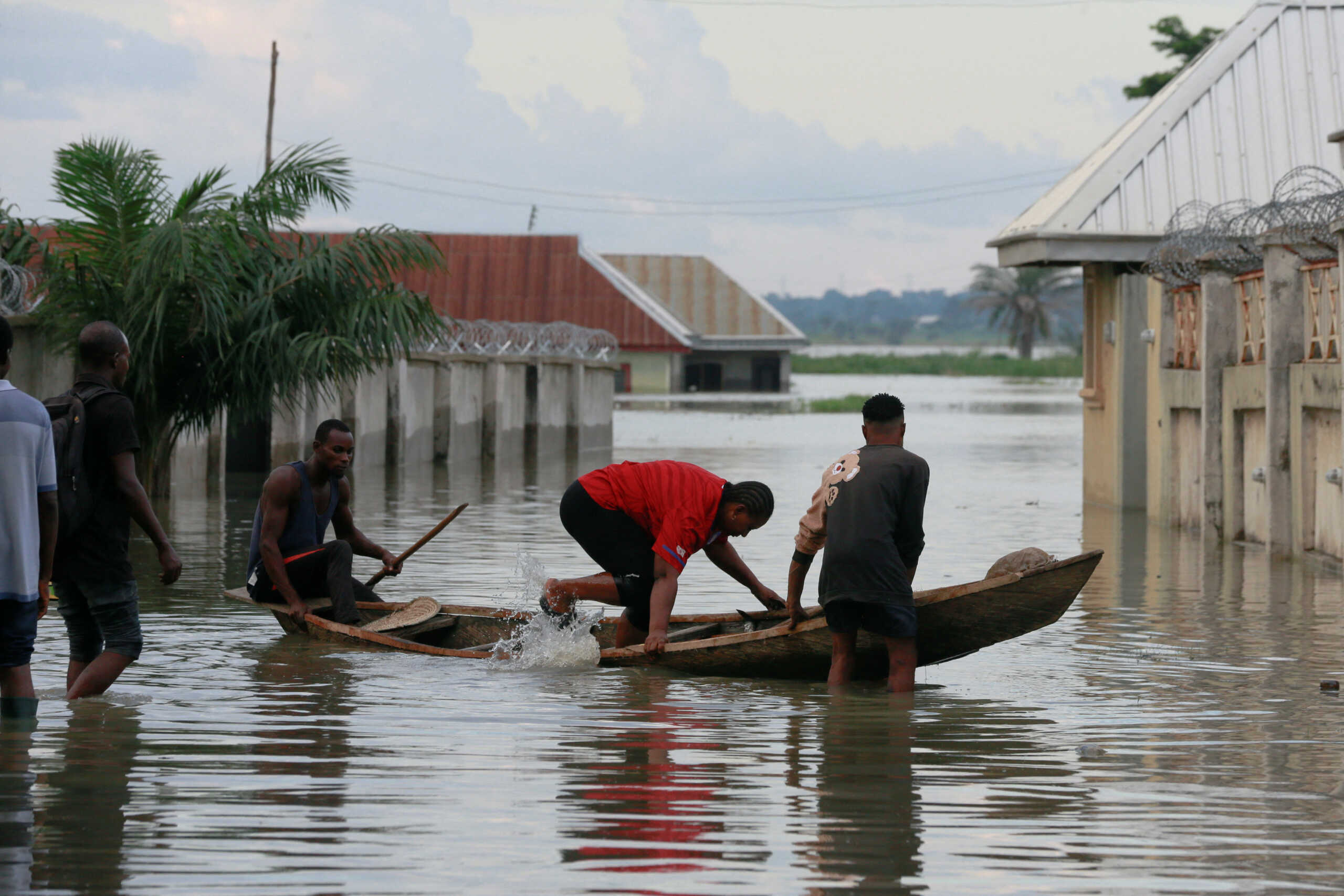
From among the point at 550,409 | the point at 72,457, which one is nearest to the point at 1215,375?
the point at 72,457

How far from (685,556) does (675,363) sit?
198 ft

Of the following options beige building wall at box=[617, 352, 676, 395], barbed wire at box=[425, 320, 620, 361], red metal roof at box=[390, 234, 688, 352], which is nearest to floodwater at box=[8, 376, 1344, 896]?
barbed wire at box=[425, 320, 620, 361]

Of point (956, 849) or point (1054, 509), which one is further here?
point (1054, 509)

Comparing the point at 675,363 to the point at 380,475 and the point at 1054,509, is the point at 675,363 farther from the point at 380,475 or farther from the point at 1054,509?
the point at 1054,509

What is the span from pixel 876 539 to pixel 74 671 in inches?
151

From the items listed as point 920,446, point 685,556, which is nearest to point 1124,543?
point 685,556

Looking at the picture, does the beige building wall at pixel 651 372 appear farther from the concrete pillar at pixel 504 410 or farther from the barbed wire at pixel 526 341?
the concrete pillar at pixel 504 410

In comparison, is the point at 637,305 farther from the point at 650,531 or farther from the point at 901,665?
the point at 901,665

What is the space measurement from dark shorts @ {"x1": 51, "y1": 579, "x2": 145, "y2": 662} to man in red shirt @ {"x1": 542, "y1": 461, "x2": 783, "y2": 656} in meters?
2.41

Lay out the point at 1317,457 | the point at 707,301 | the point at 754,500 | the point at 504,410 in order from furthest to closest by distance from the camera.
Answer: the point at 707,301, the point at 504,410, the point at 1317,457, the point at 754,500

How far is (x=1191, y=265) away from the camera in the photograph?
1802 centimetres

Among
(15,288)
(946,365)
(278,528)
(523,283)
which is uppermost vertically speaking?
(523,283)

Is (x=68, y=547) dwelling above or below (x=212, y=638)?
above

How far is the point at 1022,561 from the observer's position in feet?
28.8
